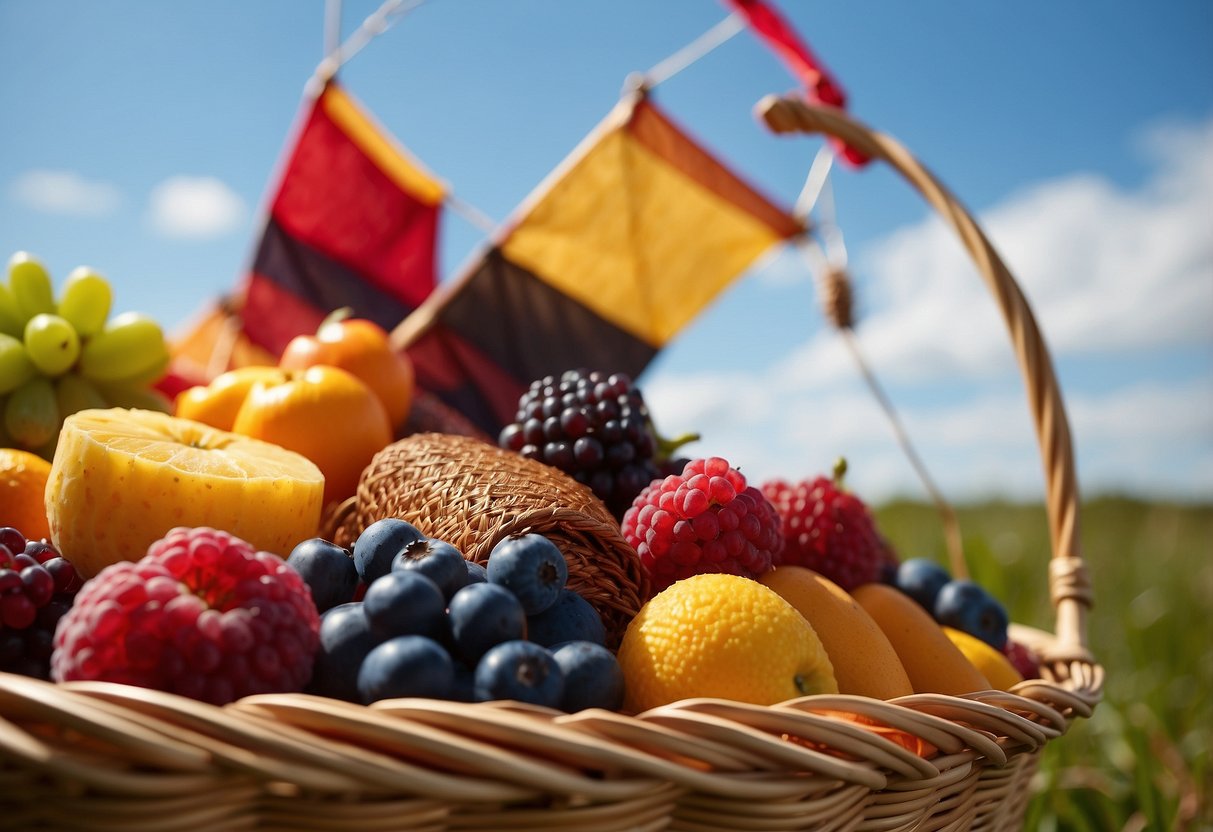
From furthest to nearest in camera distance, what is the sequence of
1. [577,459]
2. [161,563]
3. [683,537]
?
[577,459]
[683,537]
[161,563]

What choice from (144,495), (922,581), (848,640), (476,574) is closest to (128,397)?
(144,495)

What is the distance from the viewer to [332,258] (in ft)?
7.02

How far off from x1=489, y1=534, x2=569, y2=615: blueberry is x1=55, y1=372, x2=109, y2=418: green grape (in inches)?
33.0

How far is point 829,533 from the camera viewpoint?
47.0 inches

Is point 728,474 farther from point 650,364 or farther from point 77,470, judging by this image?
point 650,364

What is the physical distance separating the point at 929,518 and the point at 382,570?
117 inches

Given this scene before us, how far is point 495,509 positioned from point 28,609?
403 mm

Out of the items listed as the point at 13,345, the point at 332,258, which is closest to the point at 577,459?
the point at 13,345

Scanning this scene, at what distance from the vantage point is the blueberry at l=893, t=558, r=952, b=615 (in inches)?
52.3

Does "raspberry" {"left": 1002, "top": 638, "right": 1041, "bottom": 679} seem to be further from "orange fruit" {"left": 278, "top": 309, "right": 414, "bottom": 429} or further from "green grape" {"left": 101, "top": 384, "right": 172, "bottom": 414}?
"green grape" {"left": 101, "top": 384, "right": 172, "bottom": 414}

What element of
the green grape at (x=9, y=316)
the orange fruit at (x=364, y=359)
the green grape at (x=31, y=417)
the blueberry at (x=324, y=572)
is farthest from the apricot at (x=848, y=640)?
the green grape at (x=9, y=316)

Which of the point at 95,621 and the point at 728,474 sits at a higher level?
the point at 728,474

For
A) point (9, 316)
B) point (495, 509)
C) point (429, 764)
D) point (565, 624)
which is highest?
point (9, 316)

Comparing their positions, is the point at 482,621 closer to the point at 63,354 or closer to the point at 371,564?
the point at 371,564
